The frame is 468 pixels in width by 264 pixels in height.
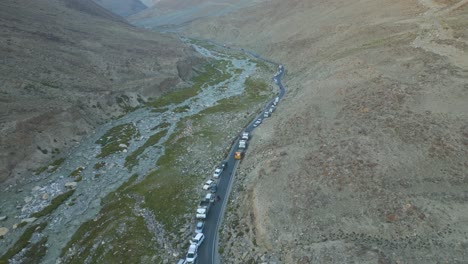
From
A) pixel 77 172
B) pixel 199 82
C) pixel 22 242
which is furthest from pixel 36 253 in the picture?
pixel 199 82

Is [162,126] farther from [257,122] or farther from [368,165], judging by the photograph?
[368,165]

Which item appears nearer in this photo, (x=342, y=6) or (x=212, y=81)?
(x=212, y=81)

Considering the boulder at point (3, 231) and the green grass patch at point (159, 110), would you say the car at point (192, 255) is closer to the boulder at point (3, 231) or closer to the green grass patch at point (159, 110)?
the boulder at point (3, 231)

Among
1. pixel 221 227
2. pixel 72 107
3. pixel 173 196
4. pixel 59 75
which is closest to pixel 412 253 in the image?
pixel 221 227

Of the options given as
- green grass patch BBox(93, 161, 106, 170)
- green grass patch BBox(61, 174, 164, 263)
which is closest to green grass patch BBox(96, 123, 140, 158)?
green grass patch BBox(93, 161, 106, 170)

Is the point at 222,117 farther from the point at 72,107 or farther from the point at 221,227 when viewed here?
the point at 221,227

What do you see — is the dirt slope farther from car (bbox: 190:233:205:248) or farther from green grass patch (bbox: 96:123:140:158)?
green grass patch (bbox: 96:123:140:158)
